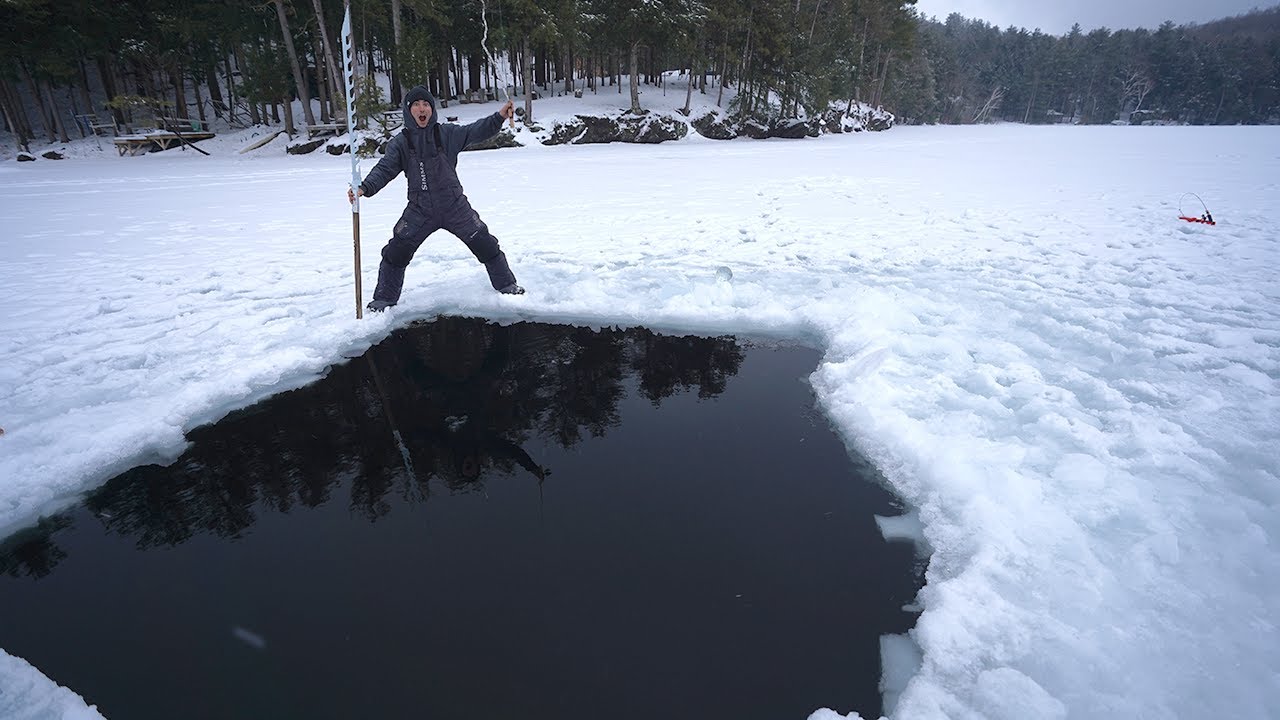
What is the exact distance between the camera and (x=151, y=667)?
7.75 feet

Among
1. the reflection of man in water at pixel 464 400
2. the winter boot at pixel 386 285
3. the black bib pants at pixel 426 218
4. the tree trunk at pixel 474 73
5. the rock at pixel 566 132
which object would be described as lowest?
the reflection of man in water at pixel 464 400

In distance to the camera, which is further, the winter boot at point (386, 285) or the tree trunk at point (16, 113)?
the tree trunk at point (16, 113)

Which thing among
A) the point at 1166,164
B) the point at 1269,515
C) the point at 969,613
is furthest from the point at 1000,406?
the point at 1166,164

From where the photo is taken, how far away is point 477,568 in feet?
9.25

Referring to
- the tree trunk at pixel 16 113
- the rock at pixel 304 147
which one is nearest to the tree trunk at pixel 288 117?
the rock at pixel 304 147

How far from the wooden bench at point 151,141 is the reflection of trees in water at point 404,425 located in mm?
32342

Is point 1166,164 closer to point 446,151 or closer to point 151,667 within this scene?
point 446,151

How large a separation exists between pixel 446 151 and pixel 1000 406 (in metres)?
5.57

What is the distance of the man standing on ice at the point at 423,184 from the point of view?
5.83 metres

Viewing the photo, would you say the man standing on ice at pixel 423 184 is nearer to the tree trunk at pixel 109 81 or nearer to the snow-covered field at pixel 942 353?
the snow-covered field at pixel 942 353

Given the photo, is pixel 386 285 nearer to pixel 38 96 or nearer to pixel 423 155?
pixel 423 155

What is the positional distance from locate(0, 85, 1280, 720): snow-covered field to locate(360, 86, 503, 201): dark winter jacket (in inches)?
51.2

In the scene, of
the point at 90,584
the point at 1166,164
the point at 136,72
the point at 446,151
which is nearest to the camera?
the point at 90,584

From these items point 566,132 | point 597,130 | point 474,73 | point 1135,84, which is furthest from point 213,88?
point 1135,84
